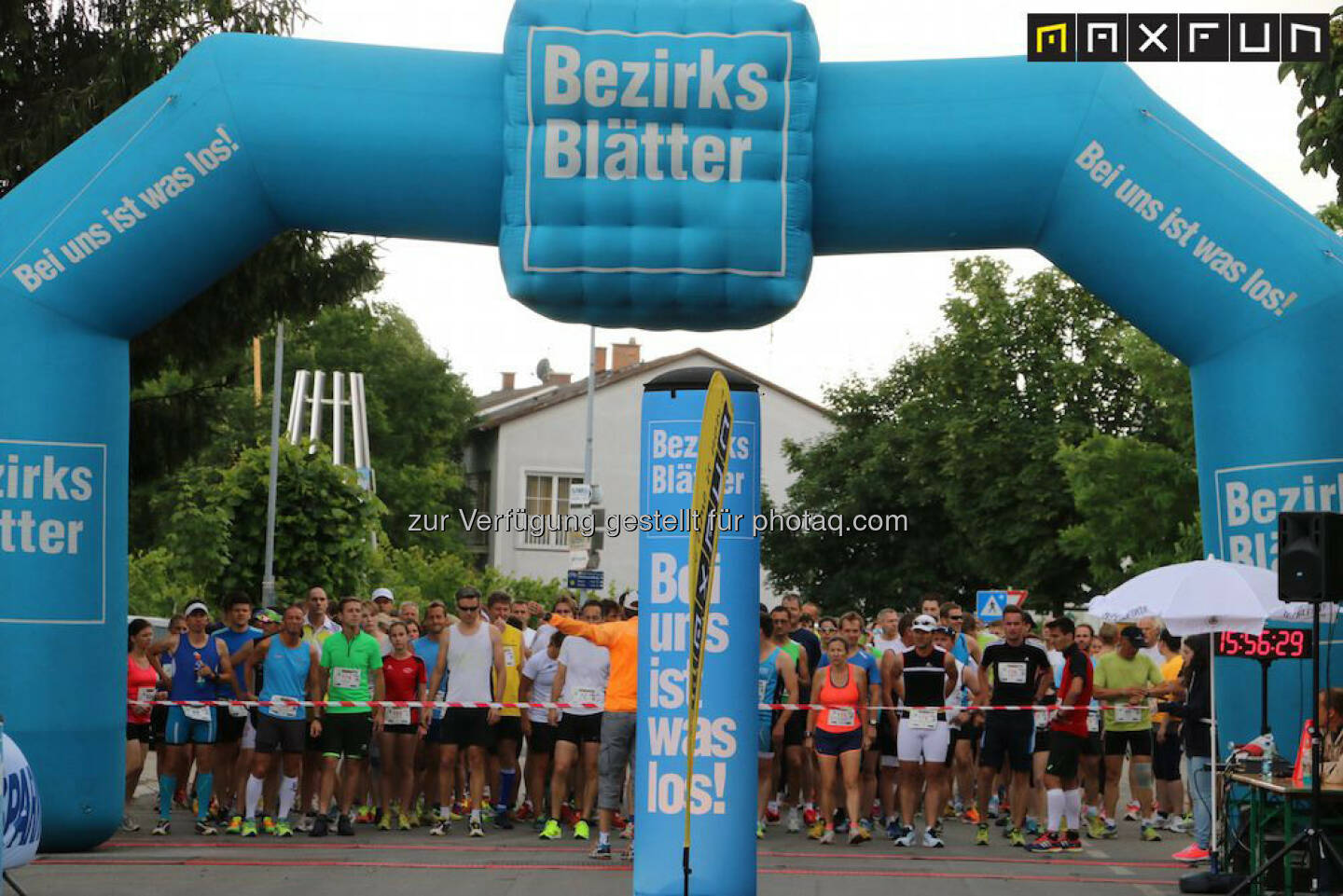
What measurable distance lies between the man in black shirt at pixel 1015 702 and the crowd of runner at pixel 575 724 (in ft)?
0.06

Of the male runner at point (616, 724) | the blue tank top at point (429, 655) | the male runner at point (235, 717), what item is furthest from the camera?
the blue tank top at point (429, 655)

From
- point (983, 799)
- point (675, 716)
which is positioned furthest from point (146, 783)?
point (675, 716)

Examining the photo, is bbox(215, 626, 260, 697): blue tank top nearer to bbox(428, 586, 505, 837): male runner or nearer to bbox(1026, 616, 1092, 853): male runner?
bbox(428, 586, 505, 837): male runner

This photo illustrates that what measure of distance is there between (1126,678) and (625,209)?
23.9 feet

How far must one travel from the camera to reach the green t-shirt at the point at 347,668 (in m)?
14.7

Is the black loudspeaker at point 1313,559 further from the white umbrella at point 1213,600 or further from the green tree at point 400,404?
the green tree at point 400,404

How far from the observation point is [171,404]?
1816 centimetres

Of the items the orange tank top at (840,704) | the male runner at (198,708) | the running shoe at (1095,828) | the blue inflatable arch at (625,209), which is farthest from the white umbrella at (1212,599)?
the male runner at (198,708)

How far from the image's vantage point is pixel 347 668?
14.7 meters

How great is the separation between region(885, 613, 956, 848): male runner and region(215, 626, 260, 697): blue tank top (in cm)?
541

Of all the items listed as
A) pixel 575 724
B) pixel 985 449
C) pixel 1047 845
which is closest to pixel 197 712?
pixel 575 724

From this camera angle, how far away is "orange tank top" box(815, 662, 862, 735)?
14.9 metres

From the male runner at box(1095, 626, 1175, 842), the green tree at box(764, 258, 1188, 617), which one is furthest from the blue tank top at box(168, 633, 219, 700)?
the green tree at box(764, 258, 1188, 617)

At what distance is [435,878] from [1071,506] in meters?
43.0
